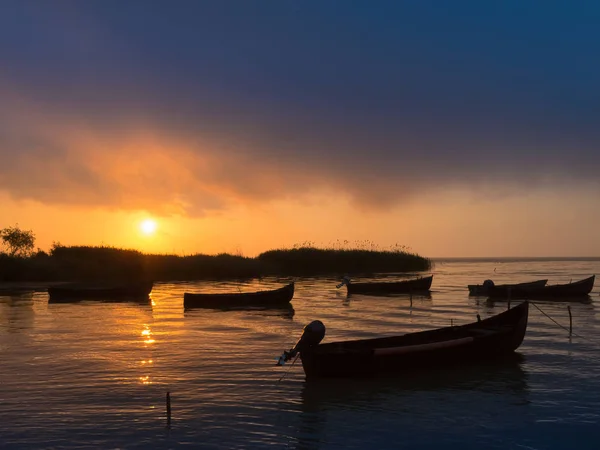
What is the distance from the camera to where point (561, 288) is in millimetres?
42906

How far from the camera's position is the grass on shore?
65125 mm

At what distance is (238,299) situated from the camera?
37750 mm

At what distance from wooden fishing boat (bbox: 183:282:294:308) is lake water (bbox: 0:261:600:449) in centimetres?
1081

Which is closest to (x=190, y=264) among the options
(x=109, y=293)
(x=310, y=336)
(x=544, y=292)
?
(x=109, y=293)

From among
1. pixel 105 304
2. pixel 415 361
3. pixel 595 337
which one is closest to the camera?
pixel 415 361

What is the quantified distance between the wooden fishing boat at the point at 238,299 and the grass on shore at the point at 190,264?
34465mm

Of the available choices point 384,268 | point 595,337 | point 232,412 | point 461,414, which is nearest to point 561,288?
point 595,337

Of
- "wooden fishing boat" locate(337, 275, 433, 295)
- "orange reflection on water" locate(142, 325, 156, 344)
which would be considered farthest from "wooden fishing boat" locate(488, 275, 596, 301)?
"orange reflection on water" locate(142, 325, 156, 344)

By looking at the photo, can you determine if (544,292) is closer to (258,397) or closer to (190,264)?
(258,397)

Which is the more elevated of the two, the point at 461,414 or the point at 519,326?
the point at 519,326

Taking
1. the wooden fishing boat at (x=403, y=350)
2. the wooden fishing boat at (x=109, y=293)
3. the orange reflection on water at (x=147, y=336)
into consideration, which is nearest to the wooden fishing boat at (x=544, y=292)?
the wooden fishing boat at (x=403, y=350)

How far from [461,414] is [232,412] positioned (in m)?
5.31

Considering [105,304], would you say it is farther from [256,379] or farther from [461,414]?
[461,414]

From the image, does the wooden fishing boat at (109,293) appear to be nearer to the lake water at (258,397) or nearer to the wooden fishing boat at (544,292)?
the lake water at (258,397)
